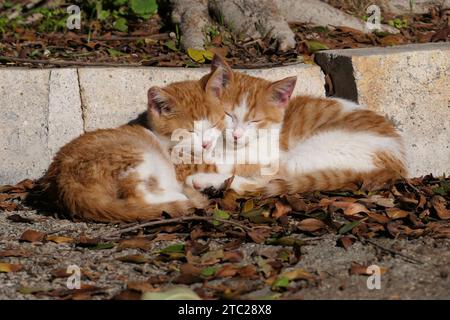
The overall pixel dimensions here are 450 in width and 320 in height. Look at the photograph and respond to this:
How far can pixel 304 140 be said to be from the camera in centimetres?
564

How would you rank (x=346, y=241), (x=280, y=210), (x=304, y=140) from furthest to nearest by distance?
(x=304, y=140) → (x=280, y=210) → (x=346, y=241)

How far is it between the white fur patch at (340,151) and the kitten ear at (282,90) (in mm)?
365

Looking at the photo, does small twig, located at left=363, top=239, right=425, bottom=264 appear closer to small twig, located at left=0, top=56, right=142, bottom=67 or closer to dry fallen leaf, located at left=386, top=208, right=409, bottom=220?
dry fallen leaf, located at left=386, top=208, right=409, bottom=220

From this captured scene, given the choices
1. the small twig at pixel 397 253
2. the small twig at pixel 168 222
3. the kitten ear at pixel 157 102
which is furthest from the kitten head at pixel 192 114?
the small twig at pixel 397 253

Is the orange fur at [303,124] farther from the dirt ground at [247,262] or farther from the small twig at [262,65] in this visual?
the dirt ground at [247,262]

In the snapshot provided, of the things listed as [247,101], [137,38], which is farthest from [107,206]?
[137,38]

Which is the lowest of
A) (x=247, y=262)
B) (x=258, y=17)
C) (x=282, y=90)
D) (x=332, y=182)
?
(x=247, y=262)

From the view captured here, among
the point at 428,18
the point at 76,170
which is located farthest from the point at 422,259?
the point at 428,18

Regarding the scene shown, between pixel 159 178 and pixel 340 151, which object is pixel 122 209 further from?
pixel 340 151

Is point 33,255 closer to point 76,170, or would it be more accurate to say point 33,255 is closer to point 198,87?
point 76,170

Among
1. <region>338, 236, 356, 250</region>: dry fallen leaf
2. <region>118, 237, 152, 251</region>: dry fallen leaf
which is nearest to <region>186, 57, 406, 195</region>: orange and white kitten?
<region>338, 236, 356, 250</region>: dry fallen leaf

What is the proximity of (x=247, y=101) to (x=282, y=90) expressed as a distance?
0.28 metres

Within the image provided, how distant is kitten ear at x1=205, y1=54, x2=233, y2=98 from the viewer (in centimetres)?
531

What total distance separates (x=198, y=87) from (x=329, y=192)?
47.7 inches
